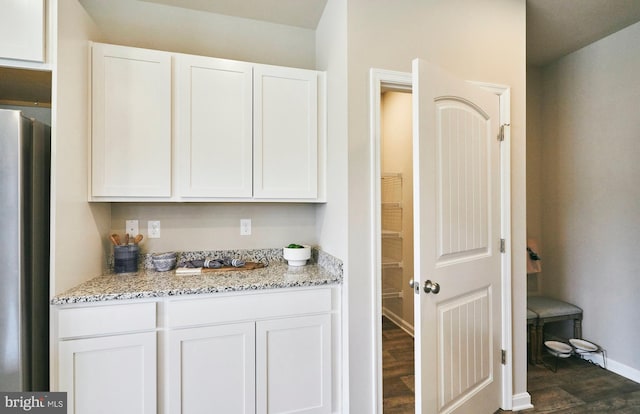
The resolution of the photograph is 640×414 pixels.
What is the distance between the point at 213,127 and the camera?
192cm

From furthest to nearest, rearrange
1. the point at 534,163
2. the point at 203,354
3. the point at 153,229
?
1. the point at 534,163
2. the point at 153,229
3. the point at 203,354

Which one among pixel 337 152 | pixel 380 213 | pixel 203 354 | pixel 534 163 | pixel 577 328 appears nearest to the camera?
pixel 203 354

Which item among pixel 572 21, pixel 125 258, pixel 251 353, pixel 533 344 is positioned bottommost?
pixel 533 344

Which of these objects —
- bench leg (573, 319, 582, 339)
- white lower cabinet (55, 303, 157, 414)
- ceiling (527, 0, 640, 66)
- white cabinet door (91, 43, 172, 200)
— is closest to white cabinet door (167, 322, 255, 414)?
white lower cabinet (55, 303, 157, 414)

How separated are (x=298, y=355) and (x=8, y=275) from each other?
1460mm

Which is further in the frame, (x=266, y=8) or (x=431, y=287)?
(x=266, y=8)

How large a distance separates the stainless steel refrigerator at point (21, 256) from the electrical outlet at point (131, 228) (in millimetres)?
562

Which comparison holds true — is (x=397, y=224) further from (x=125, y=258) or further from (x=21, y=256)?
(x=21, y=256)

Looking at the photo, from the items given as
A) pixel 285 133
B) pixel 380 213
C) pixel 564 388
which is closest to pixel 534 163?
pixel 564 388

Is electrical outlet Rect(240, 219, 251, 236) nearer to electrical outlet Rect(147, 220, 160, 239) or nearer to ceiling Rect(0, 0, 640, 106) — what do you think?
electrical outlet Rect(147, 220, 160, 239)

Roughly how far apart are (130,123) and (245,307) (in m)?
1.30

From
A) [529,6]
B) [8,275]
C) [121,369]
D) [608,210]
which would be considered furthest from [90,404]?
[608,210]

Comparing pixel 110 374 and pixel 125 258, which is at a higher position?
pixel 125 258

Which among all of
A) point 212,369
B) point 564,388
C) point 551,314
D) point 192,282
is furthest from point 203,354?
→ point 551,314
